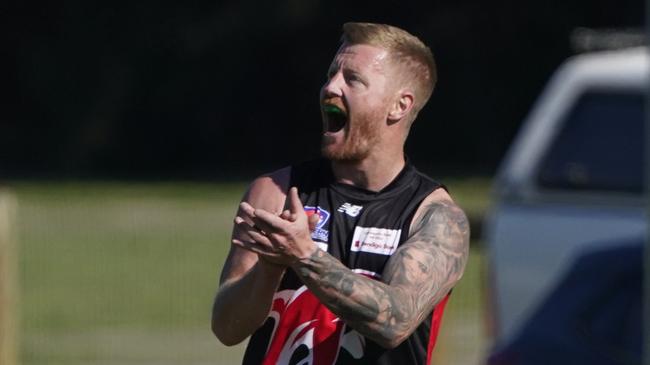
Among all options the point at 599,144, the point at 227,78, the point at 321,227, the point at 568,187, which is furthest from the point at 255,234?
the point at 227,78

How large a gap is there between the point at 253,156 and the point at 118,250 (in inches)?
572

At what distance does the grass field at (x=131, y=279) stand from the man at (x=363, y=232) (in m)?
6.42

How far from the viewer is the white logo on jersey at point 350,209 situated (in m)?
3.99

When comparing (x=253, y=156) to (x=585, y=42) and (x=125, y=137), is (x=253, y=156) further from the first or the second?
(x=585, y=42)

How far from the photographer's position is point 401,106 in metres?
4.01

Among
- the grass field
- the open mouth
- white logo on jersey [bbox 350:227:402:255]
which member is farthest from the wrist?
the grass field

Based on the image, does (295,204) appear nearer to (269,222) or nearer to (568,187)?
(269,222)

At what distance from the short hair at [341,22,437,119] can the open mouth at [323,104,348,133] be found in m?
0.20

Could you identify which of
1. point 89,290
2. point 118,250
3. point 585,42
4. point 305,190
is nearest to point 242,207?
point 305,190

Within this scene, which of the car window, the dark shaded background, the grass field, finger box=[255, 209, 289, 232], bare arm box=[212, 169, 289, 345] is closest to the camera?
finger box=[255, 209, 289, 232]

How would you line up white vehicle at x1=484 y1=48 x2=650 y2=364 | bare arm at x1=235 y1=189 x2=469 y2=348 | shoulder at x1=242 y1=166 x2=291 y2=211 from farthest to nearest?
white vehicle at x1=484 y1=48 x2=650 y2=364, shoulder at x1=242 y1=166 x2=291 y2=211, bare arm at x1=235 y1=189 x2=469 y2=348

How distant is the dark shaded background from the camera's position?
32.7m

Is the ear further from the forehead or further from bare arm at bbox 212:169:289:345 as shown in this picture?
bare arm at bbox 212:169:289:345

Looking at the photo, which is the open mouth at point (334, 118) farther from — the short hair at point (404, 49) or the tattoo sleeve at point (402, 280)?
the tattoo sleeve at point (402, 280)
